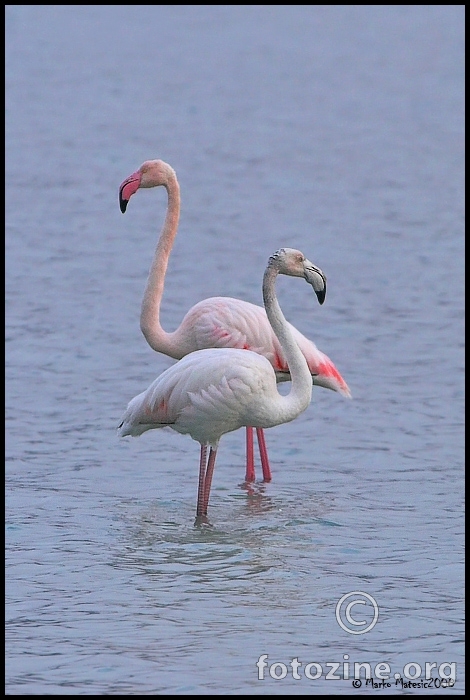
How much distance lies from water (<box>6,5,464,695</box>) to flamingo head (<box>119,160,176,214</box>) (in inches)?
66.5

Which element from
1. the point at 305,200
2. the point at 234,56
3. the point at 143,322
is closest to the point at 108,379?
the point at 143,322

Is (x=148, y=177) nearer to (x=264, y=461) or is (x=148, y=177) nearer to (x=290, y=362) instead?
(x=290, y=362)

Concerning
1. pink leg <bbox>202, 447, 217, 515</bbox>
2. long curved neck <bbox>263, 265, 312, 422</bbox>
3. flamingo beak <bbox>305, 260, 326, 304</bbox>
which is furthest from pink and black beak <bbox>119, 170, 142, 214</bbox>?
pink leg <bbox>202, 447, 217, 515</bbox>

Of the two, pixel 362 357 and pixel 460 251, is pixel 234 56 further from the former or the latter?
pixel 362 357

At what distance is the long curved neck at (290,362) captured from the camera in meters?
7.71

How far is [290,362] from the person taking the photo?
789 cm

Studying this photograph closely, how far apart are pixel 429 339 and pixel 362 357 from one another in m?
0.82

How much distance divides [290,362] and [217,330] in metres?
0.96

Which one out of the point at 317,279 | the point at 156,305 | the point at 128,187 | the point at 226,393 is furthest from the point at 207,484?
the point at 128,187

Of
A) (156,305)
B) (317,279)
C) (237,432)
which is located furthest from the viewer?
(237,432)

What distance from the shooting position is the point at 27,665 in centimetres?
567

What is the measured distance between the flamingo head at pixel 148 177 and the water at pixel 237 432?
1.69 meters

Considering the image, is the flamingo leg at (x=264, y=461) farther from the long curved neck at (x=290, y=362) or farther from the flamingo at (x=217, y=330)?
the long curved neck at (x=290, y=362)

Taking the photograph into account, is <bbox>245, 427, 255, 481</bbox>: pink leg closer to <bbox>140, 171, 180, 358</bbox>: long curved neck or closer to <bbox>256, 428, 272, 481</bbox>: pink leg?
<bbox>256, 428, 272, 481</bbox>: pink leg
